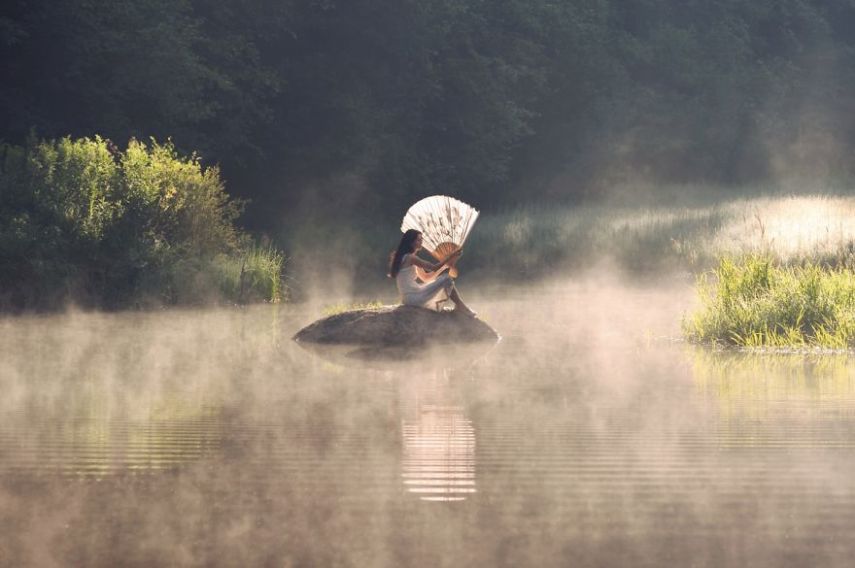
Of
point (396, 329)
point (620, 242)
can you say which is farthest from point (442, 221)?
point (620, 242)

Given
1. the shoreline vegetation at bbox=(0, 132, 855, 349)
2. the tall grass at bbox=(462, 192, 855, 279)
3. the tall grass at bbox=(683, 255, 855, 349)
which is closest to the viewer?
the tall grass at bbox=(683, 255, 855, 349)

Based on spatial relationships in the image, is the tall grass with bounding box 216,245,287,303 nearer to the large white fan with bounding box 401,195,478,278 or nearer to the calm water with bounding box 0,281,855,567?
the large white fan with bounding box 401,195,478,278

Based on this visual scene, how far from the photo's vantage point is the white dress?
16859mm

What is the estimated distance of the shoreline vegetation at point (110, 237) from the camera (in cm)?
2220

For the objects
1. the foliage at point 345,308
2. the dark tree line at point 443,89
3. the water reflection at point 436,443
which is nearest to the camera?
the water reflection at point 436,443

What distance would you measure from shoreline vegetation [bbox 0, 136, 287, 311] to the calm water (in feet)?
23.8

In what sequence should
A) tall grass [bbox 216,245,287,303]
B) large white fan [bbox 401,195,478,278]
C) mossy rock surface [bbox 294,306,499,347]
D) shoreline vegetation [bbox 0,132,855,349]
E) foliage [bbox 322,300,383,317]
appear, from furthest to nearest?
tall grass [bbox 216,245,287,303], shoreline vegetation [bbox 0,132,855,349], large white fan [bbox 401,195,478,278], foliage [bbox 322,300,383,317], mossy rock surface [bbox 294,306,499,347]

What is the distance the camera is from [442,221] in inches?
696

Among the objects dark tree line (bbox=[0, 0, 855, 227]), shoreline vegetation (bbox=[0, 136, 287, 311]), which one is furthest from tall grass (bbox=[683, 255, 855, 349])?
dark tree line (bbox=[0, 0, 855, 227])

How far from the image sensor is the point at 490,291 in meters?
26.2

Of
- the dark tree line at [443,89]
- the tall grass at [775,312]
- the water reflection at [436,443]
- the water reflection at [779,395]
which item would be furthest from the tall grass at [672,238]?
the water reflection at [436,443]

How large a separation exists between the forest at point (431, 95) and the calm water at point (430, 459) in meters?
11.4

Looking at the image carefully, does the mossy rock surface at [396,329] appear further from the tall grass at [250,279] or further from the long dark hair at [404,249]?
the tall grass at [250,279]

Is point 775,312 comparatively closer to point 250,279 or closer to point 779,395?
point 779,395
